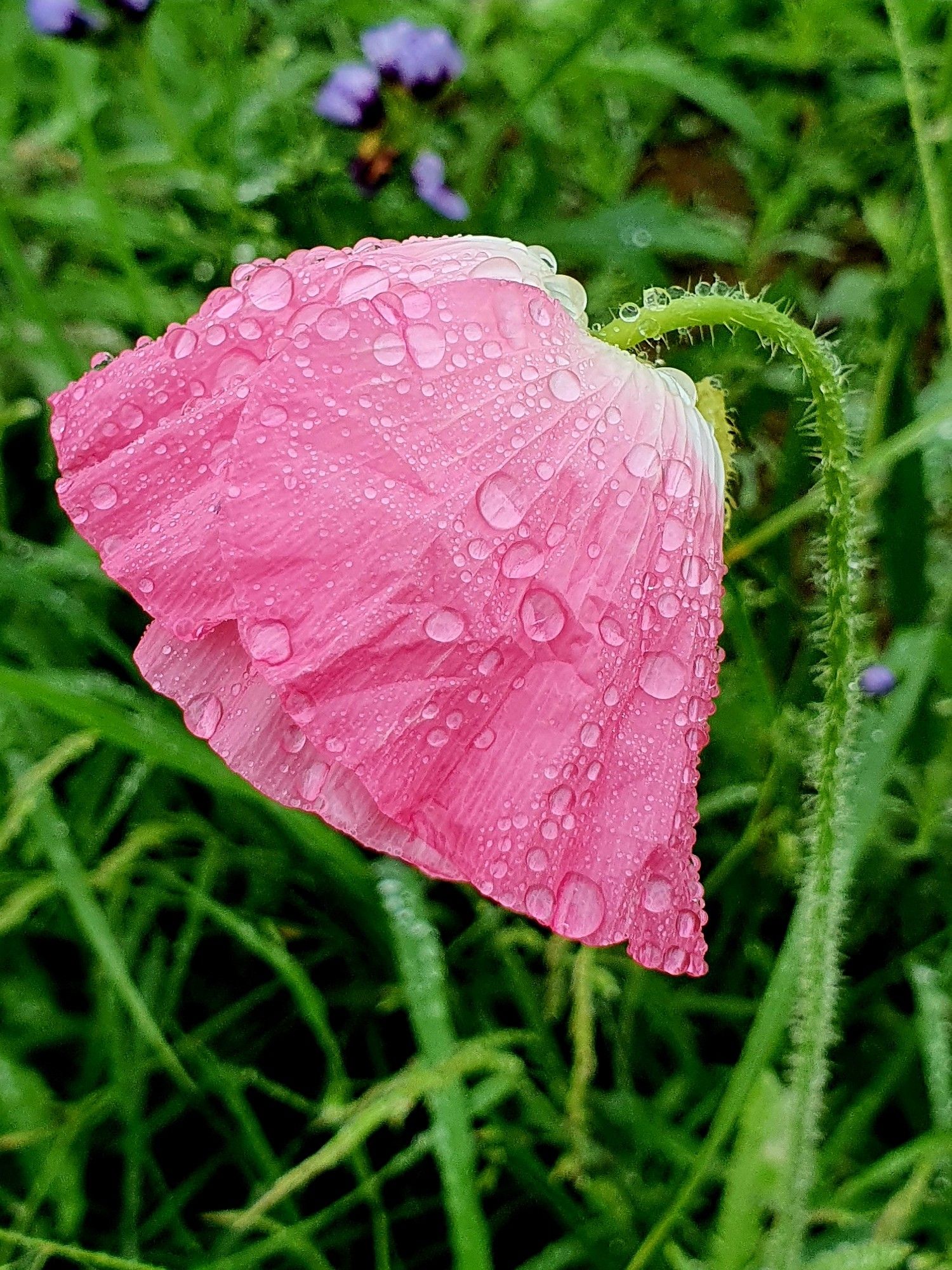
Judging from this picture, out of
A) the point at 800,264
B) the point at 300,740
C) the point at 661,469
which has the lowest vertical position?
the point at 800,264

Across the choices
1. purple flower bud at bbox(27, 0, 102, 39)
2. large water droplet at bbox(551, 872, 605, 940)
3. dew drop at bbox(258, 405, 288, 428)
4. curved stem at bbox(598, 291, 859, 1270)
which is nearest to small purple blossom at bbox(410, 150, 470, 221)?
purple flower bud at bbox(27, 0, 102, 39)

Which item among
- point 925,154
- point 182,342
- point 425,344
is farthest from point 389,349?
point 925,154

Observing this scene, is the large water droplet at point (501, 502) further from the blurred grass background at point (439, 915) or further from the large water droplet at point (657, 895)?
the blurred grass background at point (439, 915)

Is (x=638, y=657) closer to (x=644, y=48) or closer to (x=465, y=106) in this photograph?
(x=644, y=48)

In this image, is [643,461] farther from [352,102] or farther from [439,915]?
[352,102]

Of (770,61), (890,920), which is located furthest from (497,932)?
(770,61)

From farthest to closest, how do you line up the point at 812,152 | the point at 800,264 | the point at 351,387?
1. the point at 800,264
2. the point at 812,152
3. the point at 351,387

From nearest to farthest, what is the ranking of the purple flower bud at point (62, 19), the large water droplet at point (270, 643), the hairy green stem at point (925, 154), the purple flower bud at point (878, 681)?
1. the large water droplet at point (270, 643)
2. the hairy green stem at point (925, 154)
3. the purple flower bud at point (878, 681)
4. the purple flower bud at point (62, 19)

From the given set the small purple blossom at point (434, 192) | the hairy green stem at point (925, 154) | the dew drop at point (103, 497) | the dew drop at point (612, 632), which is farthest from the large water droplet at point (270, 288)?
the small purple blossom at point (434, 192)
